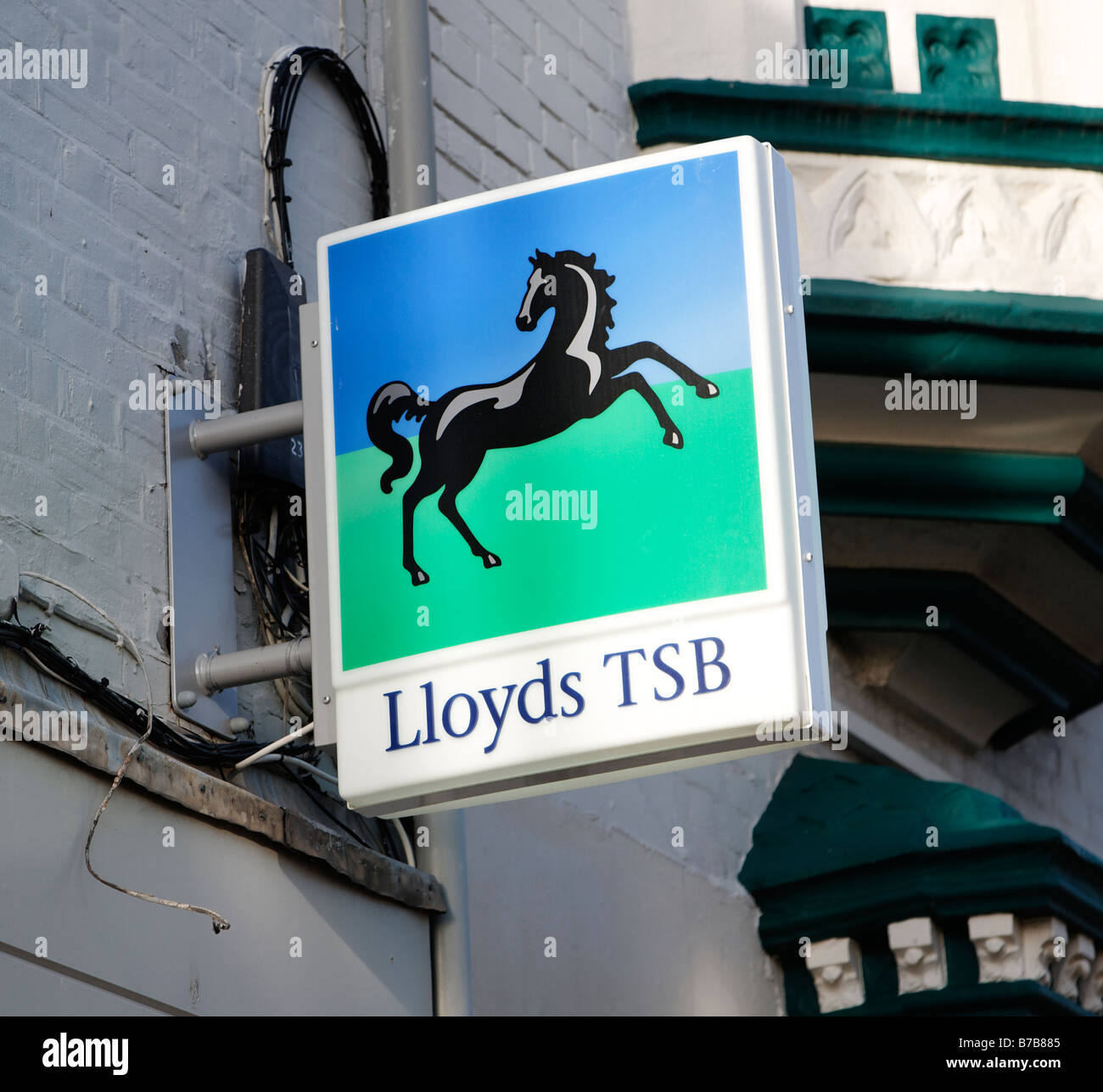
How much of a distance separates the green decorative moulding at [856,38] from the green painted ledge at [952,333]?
0.95m

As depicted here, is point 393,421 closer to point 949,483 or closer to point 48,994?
point 48,994

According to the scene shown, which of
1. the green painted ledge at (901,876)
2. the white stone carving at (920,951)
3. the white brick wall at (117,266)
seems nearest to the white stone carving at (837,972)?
the green painted ledge at (901,876)

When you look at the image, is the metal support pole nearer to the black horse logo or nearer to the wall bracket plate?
the wall bracket plate

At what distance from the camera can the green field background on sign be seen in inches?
154

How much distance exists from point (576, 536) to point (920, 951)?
8.98 ft

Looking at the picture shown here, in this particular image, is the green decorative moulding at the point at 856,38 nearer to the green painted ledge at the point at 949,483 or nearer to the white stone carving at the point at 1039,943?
the green painted ledge at the point at 949,483

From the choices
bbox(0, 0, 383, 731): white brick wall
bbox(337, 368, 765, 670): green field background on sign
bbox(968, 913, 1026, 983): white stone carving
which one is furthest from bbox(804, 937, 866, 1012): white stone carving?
bbox(337, 368, 765, 670): green field background on sign

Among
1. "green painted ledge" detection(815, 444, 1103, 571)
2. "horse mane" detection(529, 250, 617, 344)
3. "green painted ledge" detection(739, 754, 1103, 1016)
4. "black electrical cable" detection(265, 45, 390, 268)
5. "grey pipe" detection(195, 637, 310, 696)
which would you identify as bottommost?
"green painted ledge" detection(739, 754, 1103, 1016)

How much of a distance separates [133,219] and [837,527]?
3038 millimetres

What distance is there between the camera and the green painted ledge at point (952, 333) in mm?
6316

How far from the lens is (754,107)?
664 centimetres

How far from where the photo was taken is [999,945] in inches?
239

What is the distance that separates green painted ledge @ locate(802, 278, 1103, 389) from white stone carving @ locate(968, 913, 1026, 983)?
1.72m
